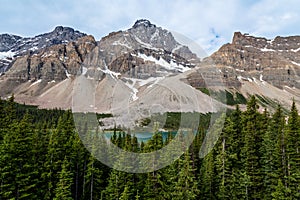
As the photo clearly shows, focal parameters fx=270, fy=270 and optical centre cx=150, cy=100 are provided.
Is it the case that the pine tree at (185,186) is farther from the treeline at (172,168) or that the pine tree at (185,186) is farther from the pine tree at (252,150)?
the pine tree at (252,150)

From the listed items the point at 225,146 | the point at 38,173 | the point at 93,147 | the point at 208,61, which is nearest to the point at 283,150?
the point at 225,146

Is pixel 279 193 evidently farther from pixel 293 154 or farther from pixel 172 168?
pixel 172 168

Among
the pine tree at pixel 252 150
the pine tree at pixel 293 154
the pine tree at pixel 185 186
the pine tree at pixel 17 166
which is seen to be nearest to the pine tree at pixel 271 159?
the pine tree at pixel 252 150

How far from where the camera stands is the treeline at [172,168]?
82.4 ft

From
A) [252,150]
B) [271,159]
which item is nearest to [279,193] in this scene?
[271,159]

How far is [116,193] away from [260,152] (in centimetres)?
1573

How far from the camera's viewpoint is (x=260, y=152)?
28.8 meters

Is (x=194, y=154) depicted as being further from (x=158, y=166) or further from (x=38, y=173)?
(x=38, y=173)

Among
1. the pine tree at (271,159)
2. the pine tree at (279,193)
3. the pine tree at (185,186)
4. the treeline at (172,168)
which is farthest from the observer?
the pine tree at (271,159)

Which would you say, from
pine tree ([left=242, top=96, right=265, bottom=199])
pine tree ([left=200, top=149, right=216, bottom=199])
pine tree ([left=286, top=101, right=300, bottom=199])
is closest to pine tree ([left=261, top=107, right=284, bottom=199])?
pine tree ([left=242, top=96, right=265, bottom=199])

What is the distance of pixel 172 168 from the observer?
27.6m

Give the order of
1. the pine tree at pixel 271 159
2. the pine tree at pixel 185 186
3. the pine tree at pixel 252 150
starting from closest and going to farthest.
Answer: the pine tree at pixel 185 186, the pine tree at pixel 271 159, the pine tree at pixel 252 150

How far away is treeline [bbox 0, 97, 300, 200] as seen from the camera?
82.4ft

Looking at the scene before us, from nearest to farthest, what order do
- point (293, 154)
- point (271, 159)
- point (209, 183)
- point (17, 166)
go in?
point (17, 166) → point (293, 154) → point (271, 159) → point (209, 183)
